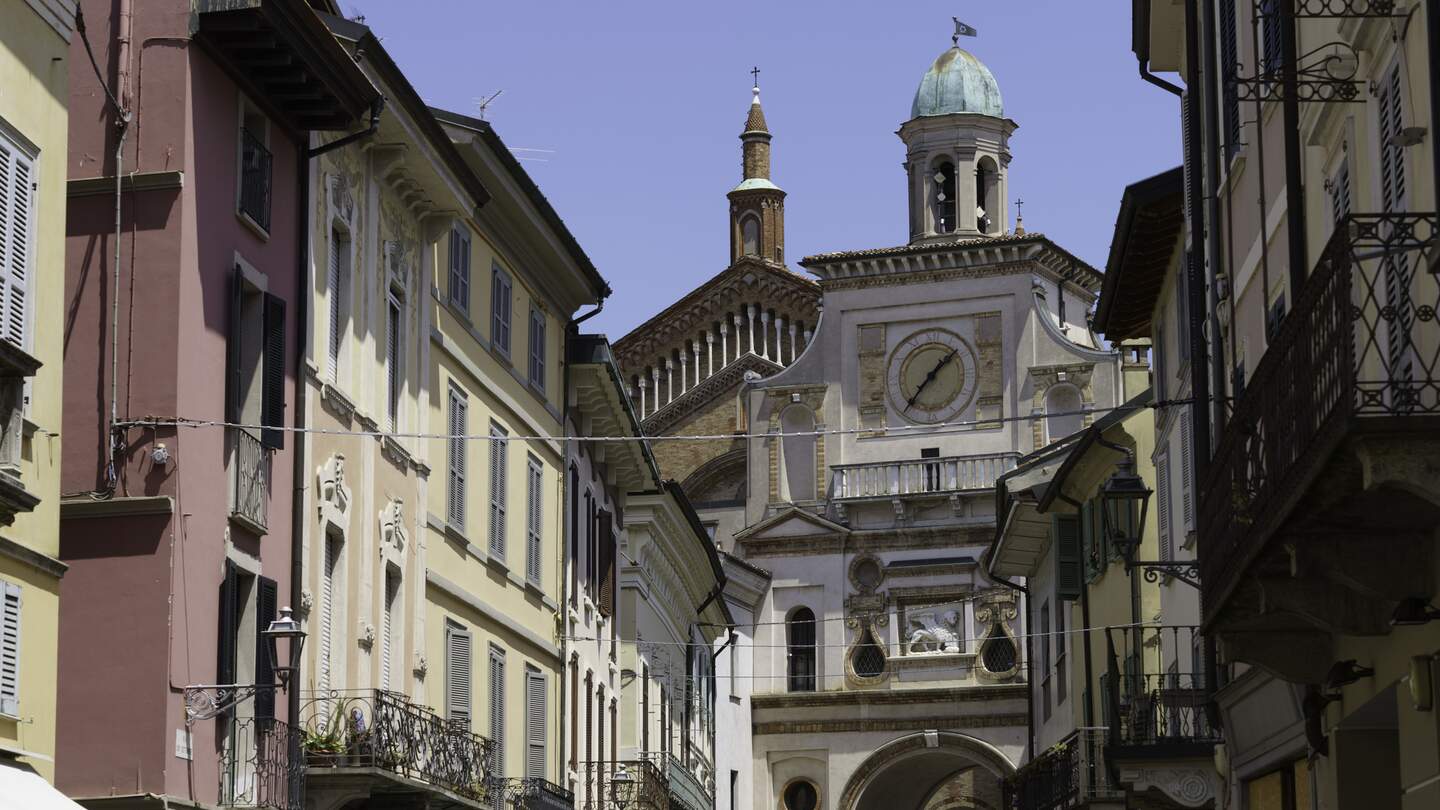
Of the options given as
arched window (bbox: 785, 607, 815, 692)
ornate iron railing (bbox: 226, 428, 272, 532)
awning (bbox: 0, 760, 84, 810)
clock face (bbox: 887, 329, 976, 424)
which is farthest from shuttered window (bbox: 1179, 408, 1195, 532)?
arched window (bbox: 785, 607, 815, 692)

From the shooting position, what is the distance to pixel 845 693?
64.3 metres

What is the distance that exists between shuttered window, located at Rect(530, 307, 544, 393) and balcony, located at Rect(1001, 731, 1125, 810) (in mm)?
8493

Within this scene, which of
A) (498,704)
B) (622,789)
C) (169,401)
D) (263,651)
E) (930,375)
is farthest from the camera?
(930,375)

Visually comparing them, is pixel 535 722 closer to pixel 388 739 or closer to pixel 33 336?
pixel 388 739

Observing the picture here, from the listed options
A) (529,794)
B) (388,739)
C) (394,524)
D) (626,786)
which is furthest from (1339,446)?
(626,786)

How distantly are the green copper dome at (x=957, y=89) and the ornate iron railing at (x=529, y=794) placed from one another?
4059 centimetres

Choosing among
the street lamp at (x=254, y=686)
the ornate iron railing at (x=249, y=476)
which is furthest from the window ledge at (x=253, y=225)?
the street lamp at (x=254, y=686)

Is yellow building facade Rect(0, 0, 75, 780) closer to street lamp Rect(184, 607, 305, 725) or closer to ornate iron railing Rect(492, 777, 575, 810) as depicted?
street lamp Rect(184, 607, 305, 725)

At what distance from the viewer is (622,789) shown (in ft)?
120

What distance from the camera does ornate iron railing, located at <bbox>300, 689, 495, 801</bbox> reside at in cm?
2173

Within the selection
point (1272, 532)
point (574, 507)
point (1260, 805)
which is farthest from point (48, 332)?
point (574, 507)

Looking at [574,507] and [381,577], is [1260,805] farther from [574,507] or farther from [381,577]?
[574,507]

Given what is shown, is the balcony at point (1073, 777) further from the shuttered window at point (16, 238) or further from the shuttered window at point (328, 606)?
the shuttered window at point (16, 238)

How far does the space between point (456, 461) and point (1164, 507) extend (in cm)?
824
